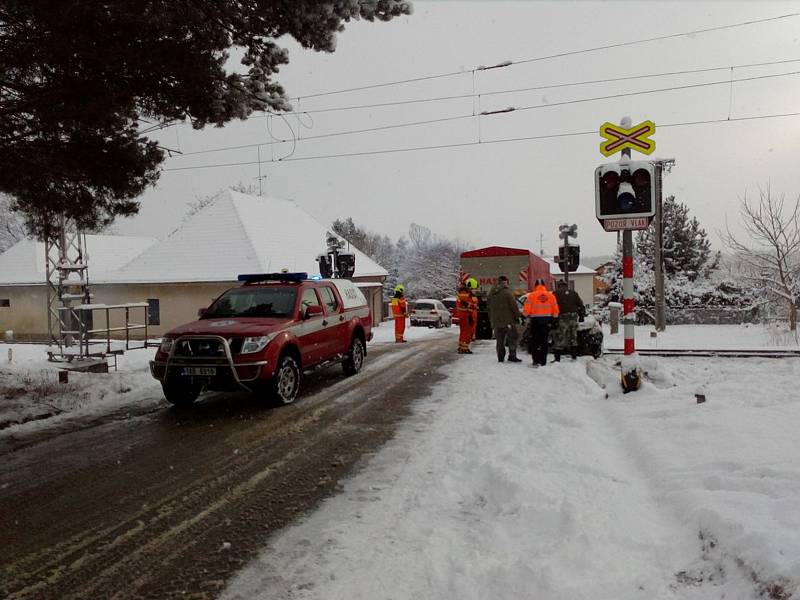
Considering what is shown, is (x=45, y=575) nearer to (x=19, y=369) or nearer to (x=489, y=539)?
(x=489, y=539)

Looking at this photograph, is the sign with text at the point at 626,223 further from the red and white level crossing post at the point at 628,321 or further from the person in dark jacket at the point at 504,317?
the person in dark jacket at the point at 504,317

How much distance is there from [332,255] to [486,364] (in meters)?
9.17

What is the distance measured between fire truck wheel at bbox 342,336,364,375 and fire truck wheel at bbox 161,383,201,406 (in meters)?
2.99

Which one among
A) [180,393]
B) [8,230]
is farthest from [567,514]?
[8,230]

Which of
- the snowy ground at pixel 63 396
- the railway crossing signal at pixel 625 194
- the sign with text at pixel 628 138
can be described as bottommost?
the snowy ground at pixel 63 396

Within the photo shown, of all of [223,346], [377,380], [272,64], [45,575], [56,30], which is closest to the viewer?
[45,575]

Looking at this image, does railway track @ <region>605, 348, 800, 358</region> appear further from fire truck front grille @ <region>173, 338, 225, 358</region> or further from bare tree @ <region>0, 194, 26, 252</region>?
bare tree @ <region>0, 194, 26, 252</region>

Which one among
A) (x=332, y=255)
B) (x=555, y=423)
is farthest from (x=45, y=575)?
(x=332, y=255)

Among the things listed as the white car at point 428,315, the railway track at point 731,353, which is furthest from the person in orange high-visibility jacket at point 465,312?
the white car at point 428,315

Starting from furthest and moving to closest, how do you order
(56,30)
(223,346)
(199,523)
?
(223,346)
(56,30)
(199,523)

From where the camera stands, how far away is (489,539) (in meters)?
3.43

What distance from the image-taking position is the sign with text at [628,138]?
7.35 m

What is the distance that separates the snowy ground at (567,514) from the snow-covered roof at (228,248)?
21282 mm

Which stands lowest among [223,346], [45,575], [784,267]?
[45,575]
